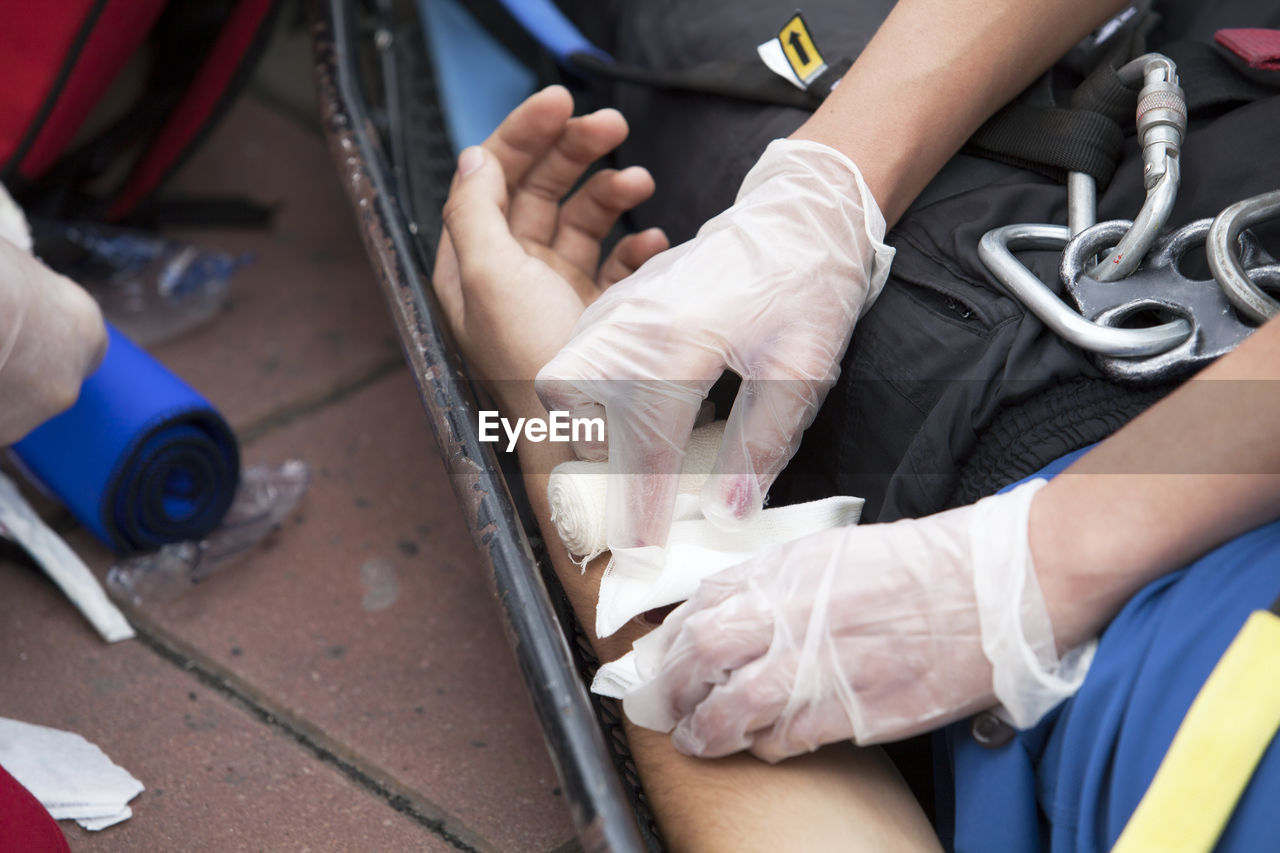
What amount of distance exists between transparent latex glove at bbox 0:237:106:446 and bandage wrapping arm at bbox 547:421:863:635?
687mm

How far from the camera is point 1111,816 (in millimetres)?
763

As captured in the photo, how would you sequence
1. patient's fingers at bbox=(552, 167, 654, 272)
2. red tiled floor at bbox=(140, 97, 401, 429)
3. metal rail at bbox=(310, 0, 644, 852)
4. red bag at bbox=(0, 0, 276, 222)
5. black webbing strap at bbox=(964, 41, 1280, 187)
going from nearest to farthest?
metal rail at bbox=(310, 0, 644, 852) < black webbing strap at bbox=(964, 41, 1280, 187) < patient's fingers at bbox=(552, 167, 654, 272) < red bag at bbox=(0, 0, 276, 222) < red tiled floor at bbox=(140, 97, 401, 429)

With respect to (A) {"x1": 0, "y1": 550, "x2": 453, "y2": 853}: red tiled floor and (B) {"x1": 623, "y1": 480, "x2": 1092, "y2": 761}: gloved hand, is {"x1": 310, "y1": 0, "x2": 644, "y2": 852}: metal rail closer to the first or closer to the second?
(B) {"x1": 623, "y1": 480, "x2": 1092, "y2": 761}: gloved hand

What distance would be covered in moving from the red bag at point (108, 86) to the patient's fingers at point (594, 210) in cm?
89

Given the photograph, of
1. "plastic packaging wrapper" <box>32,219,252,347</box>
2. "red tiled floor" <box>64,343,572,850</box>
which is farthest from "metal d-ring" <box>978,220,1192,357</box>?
"plastic packaging wrapper" <box>32,219,252,347</box>

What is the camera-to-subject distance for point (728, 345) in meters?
0.99

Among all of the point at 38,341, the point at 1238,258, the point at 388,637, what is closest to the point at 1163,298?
the point at 1238,258

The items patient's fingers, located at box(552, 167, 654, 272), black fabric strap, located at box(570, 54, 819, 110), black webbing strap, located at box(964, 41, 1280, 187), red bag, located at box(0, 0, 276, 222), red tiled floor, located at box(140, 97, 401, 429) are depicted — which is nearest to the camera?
black webbing strap, located at box(964, 41, 1280, 187)

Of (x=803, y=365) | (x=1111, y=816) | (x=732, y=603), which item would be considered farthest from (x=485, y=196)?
(x=1111, y=816)

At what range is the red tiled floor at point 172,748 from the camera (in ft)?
3.91

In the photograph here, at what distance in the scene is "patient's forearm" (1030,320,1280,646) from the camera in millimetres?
772

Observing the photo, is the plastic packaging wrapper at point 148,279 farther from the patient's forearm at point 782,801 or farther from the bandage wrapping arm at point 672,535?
the patient's forearm at point 782,801

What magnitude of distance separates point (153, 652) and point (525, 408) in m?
0.68

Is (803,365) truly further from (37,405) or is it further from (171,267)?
(171,267)
